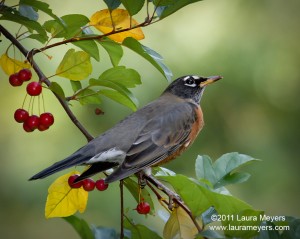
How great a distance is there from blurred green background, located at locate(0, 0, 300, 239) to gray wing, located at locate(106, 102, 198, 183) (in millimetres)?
865

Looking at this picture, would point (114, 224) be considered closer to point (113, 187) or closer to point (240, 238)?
point (113, 187)

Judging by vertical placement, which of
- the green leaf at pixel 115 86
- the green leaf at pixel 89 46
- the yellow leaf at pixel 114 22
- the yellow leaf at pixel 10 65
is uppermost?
the yellow leaf at pixel 114 22

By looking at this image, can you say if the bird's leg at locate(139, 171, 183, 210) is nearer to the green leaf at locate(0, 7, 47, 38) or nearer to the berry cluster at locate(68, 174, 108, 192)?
the berry cluster at locate(68, 174, 108, 192)

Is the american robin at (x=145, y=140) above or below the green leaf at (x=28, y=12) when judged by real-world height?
below

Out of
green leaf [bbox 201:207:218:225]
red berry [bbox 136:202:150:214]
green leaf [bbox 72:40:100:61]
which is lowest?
red berry [bbox 136:202:150:214]

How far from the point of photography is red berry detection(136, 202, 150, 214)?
79.3 inches

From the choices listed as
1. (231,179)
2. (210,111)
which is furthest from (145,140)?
(210,111)

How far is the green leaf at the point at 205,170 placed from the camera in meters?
1.95

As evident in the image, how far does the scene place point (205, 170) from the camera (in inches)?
77.9

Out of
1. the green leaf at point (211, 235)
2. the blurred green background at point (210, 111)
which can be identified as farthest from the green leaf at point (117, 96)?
the blurred green background at point (210, 111)

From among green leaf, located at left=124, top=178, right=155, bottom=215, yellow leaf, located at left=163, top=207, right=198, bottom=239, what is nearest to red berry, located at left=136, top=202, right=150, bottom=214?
green leaf, located at left=124, top=178, right=155, bottom=215

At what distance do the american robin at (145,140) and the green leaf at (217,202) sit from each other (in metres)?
0.42

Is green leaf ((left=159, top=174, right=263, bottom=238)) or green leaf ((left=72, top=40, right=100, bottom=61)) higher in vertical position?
green leaf ((left=72, top=40, right=100, bottom=61))

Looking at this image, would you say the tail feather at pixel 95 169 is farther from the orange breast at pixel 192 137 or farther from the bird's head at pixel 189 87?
the bird's head at pixel 189 87
